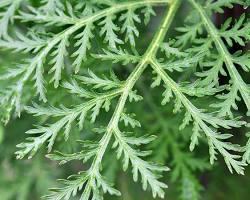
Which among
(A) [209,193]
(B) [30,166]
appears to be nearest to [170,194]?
(A) [209,193]

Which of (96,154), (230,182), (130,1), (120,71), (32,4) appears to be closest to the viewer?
(96,154)

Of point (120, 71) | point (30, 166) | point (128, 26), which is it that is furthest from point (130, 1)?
point (30, 166)

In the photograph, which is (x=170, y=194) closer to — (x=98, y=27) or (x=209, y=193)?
(x=209, y=193)

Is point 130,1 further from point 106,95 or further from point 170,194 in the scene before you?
point 170,194

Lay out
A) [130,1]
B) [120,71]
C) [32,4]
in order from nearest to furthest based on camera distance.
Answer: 1. [130,1]
2. [32,4]
3. [120,71]

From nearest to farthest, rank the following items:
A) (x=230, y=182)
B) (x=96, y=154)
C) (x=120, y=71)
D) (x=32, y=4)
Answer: (x=96, y=154) → (x=32, y=4) → (x=120, y=71) → (x=230, y=182)

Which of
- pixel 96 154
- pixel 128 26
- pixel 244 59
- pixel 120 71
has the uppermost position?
pixel 120 71

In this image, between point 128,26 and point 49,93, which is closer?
point 128,26

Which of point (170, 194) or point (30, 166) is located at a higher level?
point (30, 166)

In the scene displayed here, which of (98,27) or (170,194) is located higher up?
(98,27)
